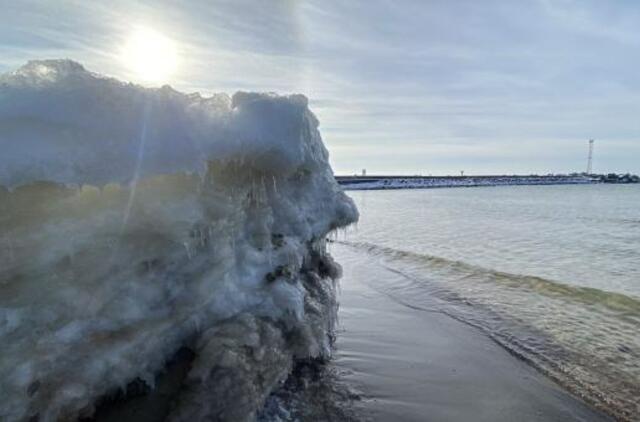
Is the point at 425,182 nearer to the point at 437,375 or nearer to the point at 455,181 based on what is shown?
the point at 455,181

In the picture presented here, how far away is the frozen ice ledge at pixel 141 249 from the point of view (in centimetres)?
330

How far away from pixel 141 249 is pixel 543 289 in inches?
440

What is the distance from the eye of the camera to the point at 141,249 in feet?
13.1

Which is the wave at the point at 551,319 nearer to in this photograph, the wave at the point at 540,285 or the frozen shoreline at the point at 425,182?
the wave at the point at 540,285

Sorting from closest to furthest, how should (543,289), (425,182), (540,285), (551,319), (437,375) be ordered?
1. (437,375)
2. (551,319)
3. (543,289)
4. (540,285)
5. (425,182)

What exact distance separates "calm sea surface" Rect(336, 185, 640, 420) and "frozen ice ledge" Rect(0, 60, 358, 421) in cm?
446

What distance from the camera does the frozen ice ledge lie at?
330cm

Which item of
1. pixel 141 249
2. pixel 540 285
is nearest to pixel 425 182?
pixel 540 285

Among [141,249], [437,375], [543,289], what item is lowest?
[543,289]

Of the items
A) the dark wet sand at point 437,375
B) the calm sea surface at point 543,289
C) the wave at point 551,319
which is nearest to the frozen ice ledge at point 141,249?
the dark wet sand at point 437,375

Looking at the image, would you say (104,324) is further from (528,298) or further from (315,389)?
(528,298)

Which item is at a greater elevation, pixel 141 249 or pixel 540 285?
pixel 141 249

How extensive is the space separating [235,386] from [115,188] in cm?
214

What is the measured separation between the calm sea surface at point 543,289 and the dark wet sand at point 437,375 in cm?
48
